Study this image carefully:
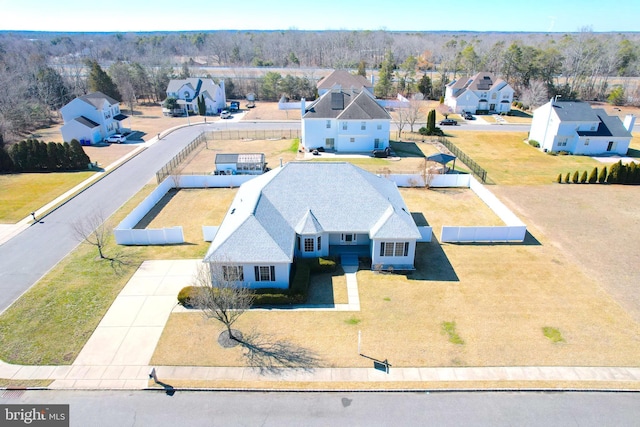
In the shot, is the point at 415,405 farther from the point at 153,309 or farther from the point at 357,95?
the point at 357,95

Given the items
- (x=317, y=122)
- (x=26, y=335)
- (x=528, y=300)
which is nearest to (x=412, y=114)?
(x=317, y=122)

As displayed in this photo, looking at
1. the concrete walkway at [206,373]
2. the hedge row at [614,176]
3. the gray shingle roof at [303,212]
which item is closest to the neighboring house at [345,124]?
the gray shingle roof at [303,212]

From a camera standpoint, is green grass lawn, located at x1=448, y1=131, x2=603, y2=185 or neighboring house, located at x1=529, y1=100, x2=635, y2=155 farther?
neighboring house, located at x1=529, y1=100, x2=635, y2=155

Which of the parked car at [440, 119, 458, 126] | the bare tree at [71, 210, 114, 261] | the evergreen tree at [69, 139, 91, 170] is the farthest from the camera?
the parked car at [440, 119, 458, 126]

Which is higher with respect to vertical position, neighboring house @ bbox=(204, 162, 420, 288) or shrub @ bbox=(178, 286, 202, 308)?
neighboring house @ bbox=(204, 162, 420, 288)

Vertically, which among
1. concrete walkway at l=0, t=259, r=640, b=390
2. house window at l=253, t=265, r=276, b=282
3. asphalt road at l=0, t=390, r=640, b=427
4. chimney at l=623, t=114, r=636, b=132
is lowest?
asphalt road at l=0, t=390, r=640, b=427

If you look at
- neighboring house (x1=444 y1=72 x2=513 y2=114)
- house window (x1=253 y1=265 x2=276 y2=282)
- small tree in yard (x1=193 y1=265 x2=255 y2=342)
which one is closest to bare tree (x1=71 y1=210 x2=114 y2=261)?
small tree in yard (x1=193 y1=265 x2=255 y2=342)

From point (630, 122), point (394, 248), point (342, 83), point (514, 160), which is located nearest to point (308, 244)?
point (394, 248)

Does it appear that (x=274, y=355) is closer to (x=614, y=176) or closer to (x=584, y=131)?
(x=614, y=176)

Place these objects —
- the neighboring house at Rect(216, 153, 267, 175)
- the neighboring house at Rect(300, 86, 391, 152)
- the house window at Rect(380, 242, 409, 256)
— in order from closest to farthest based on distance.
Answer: the house window at Rect(380, 242, 409, 256) < the neighboring house at Rect(216, 153, 267, 175) < the neighboring house at Rect(300, 86, 391, 152)

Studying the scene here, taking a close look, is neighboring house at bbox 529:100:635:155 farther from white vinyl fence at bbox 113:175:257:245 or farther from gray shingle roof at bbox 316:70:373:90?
white vinyl fence at bbox 113:175:257:245
